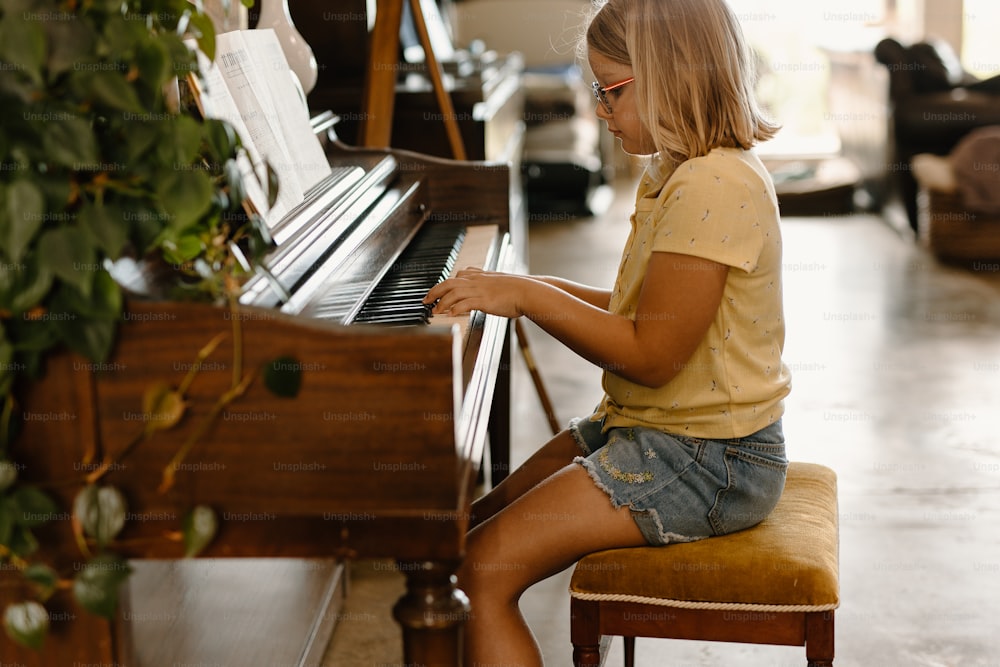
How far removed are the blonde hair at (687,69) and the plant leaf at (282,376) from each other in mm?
680

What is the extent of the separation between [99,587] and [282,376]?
0.28 metres

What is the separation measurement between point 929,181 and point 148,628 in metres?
4.99

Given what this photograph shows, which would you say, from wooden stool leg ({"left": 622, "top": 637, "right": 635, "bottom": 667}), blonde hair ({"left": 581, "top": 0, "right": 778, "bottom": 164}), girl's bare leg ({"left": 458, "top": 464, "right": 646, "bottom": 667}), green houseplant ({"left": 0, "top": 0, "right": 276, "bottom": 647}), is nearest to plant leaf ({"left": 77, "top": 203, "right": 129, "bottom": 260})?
green houseplant ({"left": 0, "top": 0, "right": 276, "bottom": 647})

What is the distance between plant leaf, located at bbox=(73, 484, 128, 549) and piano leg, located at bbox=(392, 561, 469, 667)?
0.31 metres

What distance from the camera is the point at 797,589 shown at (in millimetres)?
1440

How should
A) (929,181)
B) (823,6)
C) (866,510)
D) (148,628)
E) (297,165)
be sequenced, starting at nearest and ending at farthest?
(148,628)
(297,165)
(866,510)
(929,181)
(823,6)

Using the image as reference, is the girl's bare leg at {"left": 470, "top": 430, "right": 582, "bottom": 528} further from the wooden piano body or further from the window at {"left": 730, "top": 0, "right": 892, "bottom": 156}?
the window at {"left": 730, "top": 0, "right": 892, "bottom": 156}

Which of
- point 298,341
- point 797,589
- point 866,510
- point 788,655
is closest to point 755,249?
point 797,589

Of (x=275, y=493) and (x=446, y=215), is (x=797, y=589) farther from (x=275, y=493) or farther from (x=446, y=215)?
(x=446, y=215)

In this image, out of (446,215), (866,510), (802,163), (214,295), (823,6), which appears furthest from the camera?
(823,6)

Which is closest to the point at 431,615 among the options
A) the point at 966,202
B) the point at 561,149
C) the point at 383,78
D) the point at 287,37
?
the point at 287,37

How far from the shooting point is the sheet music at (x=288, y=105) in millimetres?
1795

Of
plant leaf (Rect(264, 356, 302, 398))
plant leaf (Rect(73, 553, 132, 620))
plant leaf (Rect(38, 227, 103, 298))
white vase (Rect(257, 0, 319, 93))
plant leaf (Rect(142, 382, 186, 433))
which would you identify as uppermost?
white vase (Rect(257, 0, 319, 93))

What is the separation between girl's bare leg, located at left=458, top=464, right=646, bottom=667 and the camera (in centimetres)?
149
